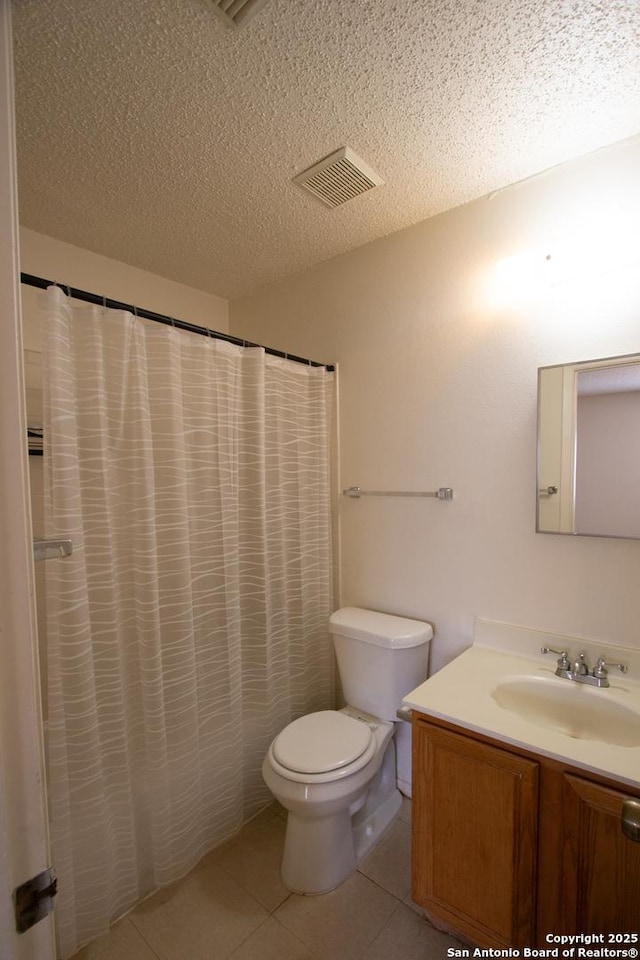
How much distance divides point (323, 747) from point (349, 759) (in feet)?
0.35

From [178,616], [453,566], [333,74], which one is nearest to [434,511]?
[453,566]

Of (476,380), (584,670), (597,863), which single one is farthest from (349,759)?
(476,380)

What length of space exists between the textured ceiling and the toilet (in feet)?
5.83

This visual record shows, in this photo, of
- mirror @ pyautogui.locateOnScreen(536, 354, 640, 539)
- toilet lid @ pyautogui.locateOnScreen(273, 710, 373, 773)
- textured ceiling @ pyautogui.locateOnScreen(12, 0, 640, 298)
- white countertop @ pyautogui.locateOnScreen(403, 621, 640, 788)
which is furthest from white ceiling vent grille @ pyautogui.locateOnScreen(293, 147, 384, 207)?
toilet lid @ pyautogui.locateOnScreen(273, 710, 373, 773)

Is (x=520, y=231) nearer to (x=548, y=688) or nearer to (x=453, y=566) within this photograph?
(x=453, y=566)

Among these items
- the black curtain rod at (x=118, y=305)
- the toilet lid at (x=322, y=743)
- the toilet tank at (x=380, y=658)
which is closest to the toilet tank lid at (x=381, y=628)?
the toilet tank at (x=380, y=658)

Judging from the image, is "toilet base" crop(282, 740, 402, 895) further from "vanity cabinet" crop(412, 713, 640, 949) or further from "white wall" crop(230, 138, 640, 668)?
"white wall" crop(230, 138, 640, 668)

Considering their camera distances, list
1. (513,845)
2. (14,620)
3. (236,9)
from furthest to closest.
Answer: (513,845), (236,9), (14,620)

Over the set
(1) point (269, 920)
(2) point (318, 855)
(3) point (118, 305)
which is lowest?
(1) point (269, 920)

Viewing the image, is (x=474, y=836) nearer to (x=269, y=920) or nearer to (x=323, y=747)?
(x=323, y=747)

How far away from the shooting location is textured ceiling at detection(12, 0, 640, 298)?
100cm

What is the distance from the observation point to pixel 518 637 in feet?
5.19

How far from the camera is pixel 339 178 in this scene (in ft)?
5.00

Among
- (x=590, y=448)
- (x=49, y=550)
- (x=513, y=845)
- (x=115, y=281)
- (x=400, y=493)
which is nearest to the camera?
(x=49, y=550)
